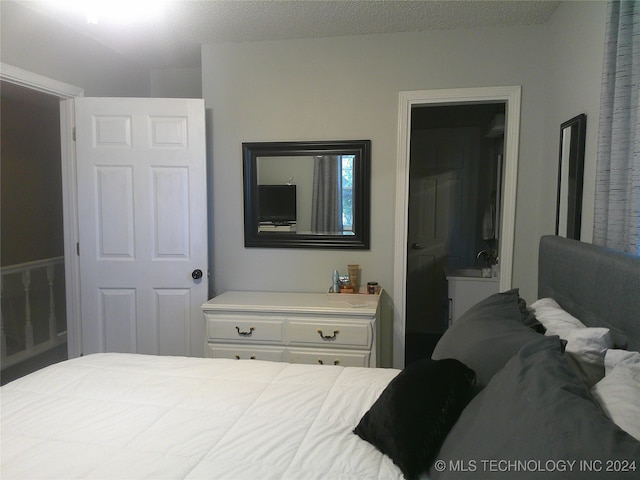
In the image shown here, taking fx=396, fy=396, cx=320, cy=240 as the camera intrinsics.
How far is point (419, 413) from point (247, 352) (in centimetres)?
171

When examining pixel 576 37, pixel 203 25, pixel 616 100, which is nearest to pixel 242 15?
pixel 203 25

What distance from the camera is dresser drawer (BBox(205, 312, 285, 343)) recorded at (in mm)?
2523

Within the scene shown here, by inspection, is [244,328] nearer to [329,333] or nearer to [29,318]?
[329,333]

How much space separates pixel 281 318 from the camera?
2514 mm

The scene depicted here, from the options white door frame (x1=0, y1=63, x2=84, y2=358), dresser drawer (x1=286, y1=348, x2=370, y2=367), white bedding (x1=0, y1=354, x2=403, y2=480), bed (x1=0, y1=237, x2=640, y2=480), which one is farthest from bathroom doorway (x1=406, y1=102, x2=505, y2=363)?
white door frame (x1=0, y1=63, x2=84, y2=358)

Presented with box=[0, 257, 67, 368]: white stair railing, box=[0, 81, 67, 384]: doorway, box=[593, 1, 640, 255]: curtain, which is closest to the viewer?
box=[593, 1, 640, 255]: curtain

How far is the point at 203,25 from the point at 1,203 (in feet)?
9.22

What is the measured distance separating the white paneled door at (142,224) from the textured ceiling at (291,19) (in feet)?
1.47

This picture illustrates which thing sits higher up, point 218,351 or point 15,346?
point 218,351

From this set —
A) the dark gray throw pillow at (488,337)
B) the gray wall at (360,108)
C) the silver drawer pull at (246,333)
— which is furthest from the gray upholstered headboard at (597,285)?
the silver drawer pull at (246,333)

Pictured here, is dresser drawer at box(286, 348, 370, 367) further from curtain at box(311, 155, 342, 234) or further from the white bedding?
curtain at box(311, 155, 342, 234)

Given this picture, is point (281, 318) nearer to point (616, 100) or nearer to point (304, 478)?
point (304, 478)

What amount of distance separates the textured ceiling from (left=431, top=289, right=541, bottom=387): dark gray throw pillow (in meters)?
1.77

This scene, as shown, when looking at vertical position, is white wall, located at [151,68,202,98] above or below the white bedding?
above
